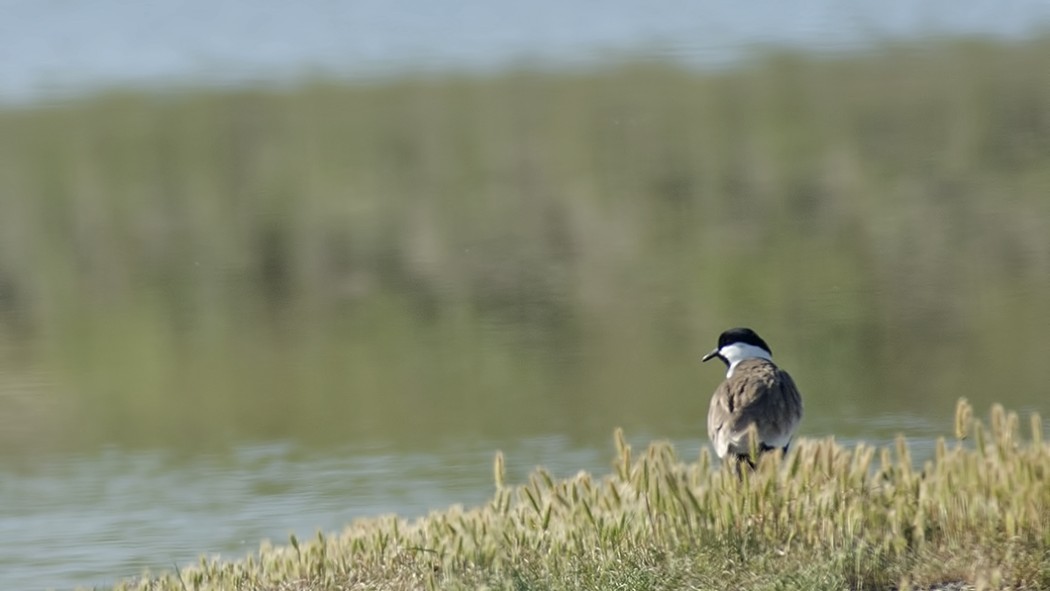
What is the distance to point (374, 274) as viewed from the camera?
23719 mm

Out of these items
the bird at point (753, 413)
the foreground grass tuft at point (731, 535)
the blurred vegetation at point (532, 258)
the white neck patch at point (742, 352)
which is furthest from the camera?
the blurred vegetation at point (532, 258)

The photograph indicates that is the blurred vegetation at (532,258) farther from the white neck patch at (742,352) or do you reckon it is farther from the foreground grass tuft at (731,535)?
the foreground grass tuft at (731,535)

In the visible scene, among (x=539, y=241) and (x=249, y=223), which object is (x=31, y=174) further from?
(x=539, y=241)

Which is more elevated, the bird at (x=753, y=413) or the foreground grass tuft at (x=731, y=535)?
the bird at (x=753, y=413)

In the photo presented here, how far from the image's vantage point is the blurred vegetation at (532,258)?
15867 mm

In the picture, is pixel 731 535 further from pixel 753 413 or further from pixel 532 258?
pixel 532 258

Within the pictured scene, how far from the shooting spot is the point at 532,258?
2366cm

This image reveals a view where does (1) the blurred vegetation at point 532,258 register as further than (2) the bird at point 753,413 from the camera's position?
Yes

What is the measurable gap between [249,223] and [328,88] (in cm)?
2562

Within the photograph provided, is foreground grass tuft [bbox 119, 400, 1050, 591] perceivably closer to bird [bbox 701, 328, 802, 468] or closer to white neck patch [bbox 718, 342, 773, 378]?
bird [bbox 701, 328, 802, 468]

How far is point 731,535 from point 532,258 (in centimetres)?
1644

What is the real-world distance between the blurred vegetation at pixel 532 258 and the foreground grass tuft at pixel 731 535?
6.12 m

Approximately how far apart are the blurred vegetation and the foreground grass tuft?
612cm

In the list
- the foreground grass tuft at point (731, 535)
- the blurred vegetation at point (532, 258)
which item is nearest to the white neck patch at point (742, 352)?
the foreground grass tuft at point (731, 535)
